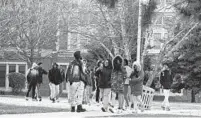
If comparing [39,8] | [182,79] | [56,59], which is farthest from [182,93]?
[39,8]

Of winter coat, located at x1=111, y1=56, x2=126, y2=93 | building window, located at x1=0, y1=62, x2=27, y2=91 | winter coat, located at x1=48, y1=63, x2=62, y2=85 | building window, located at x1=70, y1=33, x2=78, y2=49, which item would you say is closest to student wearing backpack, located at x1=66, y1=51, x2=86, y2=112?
winter coat, located at x1=111, y1=56, x2=126, y2=93

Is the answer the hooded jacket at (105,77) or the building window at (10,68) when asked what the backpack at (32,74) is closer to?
the hooded jacket at (105,77)

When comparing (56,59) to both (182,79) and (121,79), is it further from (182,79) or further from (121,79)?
(121,79)

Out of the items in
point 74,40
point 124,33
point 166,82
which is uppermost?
point 74,40

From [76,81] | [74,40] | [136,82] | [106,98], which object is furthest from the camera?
[74,40]

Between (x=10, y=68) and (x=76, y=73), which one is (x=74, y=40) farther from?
(x=76, y=73)

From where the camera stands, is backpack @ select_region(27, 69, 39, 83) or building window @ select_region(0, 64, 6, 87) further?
building window @ select_region(0, 64, 6, 87)

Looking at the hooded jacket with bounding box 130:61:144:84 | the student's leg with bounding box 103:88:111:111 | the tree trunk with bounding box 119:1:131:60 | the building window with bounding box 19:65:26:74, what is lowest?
the student's leg with bounding box 103:88:111:111

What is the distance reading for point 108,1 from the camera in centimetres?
1881

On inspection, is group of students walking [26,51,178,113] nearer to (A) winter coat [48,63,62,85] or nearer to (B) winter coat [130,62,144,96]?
(B) winter coat [130,62,144,96]

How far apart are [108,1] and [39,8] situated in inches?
808

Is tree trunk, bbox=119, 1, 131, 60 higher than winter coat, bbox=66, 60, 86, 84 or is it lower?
higher

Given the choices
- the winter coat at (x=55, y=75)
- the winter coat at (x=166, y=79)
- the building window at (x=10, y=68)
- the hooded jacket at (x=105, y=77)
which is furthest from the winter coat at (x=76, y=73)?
the building window at (x=10, y=68)

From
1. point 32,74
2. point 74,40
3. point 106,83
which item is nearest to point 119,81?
point 106,83
